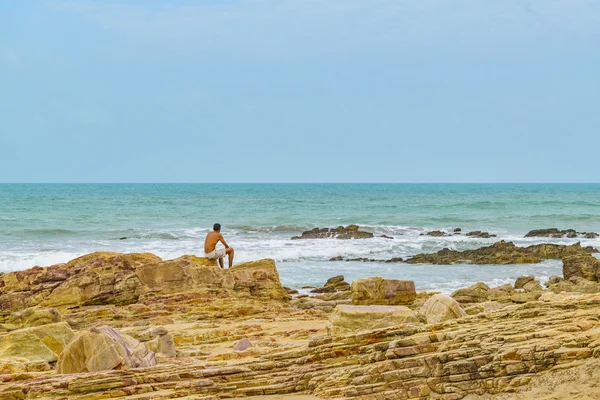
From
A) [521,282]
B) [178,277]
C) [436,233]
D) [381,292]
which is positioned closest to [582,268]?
[521,282]

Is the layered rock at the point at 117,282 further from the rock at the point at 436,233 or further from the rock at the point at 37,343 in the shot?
the rock at the point at 436,233

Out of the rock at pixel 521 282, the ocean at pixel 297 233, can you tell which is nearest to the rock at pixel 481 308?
the ocean at pixel 297 233

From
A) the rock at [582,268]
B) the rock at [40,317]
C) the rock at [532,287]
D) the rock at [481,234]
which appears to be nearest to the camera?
the rock at [40,317]

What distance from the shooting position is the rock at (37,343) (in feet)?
31.9

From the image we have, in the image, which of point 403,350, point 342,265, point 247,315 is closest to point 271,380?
point 403,350

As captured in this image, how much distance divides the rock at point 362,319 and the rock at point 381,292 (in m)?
5.97

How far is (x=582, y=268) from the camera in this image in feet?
76.9

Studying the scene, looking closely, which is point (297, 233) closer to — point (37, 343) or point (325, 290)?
point (325, 290)

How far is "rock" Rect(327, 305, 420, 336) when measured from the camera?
9.31m

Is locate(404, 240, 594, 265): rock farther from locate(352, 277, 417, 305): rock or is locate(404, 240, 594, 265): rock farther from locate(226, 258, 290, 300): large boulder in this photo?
locate(226, 258, 290, 300): large boulder

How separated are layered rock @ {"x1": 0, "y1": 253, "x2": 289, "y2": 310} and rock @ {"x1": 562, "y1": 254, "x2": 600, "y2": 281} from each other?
1194cm

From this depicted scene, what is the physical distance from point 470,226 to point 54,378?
157ft

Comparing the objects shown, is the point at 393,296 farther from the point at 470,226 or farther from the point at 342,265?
the point at 470,226

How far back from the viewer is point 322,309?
16.1m
